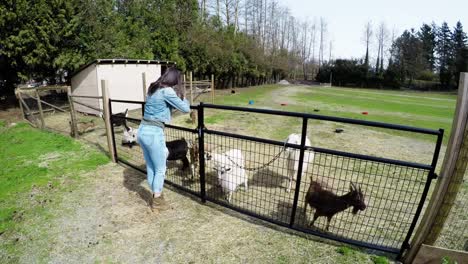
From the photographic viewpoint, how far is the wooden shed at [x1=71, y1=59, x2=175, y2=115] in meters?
12.5

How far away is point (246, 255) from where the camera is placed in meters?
2.94

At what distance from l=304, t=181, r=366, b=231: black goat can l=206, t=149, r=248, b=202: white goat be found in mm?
1131

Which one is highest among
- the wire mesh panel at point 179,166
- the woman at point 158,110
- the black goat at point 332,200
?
the woman at point 158,110

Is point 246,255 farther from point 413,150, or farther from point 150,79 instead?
point 150,79

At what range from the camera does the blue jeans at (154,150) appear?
3293 millimetres

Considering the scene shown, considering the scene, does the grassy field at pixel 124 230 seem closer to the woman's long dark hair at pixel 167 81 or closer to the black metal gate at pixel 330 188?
the black metal gate at pixel 330 188

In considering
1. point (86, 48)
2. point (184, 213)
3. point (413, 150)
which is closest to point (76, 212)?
point (184, 213)

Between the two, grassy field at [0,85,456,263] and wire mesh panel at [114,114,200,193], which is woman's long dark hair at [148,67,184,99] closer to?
wire mesh panel at [114,114,200,193]

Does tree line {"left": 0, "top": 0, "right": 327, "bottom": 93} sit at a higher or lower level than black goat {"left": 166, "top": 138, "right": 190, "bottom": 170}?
higher

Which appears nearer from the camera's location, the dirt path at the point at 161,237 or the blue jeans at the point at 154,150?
the dirt path at the point at 161,237

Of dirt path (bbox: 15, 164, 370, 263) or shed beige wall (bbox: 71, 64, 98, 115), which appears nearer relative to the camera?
dirt path (bbox: 15, 164, 370, 263)

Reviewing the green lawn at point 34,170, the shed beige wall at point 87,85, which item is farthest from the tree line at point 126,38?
the green lawn at point 34,170

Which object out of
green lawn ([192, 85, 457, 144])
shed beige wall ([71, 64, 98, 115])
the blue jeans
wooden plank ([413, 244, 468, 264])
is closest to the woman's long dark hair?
the blue jeans

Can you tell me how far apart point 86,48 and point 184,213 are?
13428 millimetres
